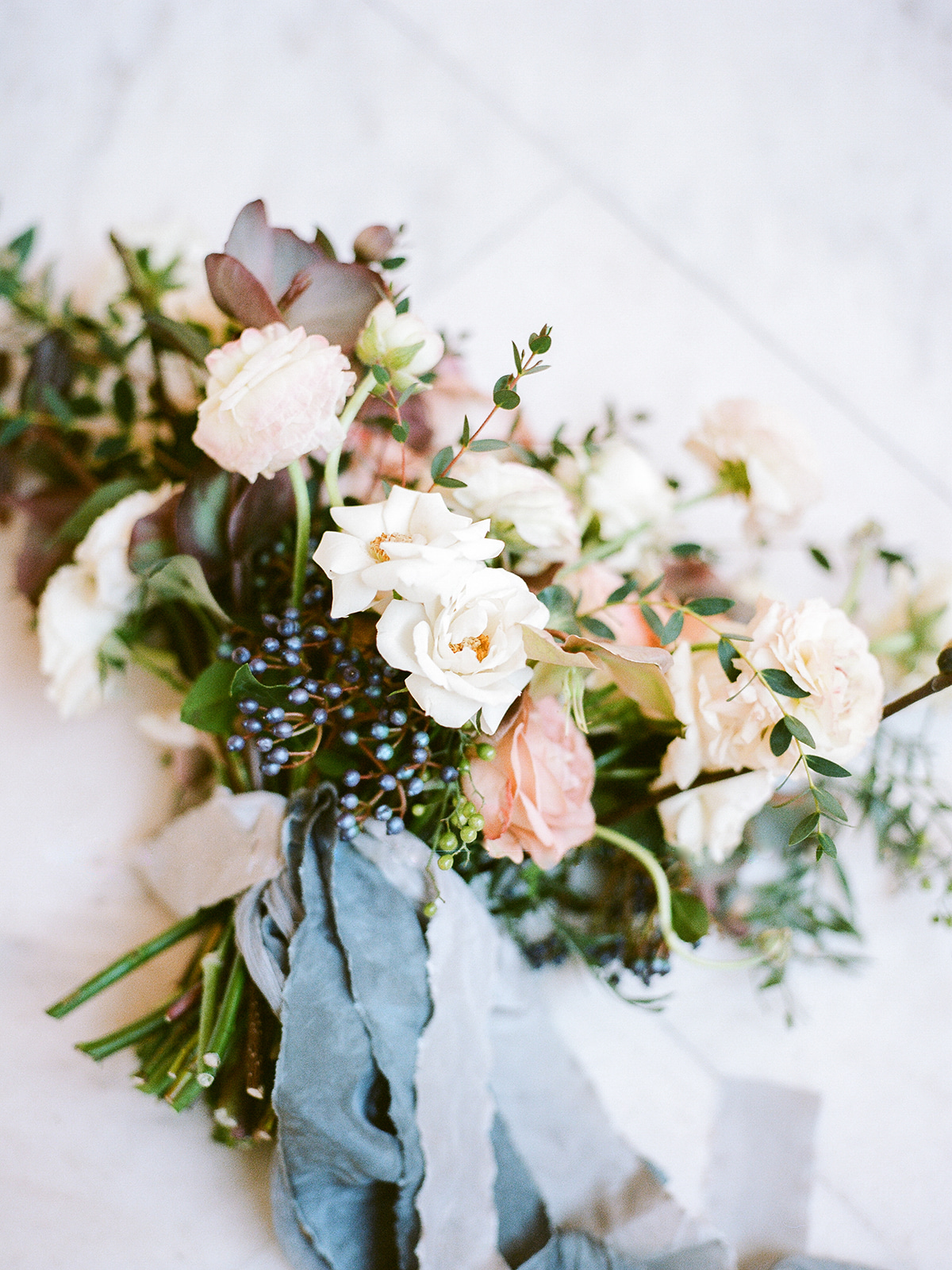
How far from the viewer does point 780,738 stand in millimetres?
578

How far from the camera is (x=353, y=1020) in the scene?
669mm

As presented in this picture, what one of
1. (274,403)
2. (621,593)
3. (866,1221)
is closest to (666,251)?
(621,593)

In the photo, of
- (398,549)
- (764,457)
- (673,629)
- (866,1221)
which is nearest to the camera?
(398,549)

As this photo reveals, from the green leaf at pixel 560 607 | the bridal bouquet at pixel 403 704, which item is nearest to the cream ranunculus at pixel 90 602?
the bridal bouquet at pixel 403 704

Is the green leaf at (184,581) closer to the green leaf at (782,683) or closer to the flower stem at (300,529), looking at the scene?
the flower stem at (300,529)

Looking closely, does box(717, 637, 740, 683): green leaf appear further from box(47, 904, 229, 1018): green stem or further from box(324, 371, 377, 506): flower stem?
box(47, 904, 229, 1018): green stem

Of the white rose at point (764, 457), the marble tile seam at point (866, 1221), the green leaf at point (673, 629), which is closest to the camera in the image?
the green leaf at point (673, 629)

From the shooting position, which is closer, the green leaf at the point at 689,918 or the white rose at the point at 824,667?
the white rose at the point at 824,667

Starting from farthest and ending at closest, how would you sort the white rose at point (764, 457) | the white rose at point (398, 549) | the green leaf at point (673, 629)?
the white rose at point (764, 457) → the green leaf at point (673, 629) → the white rose at point (398, 549)

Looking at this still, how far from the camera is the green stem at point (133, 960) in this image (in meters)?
0.74

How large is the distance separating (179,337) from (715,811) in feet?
1.74

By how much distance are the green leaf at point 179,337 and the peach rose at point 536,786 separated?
37 centimetres

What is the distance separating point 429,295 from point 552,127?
27cm

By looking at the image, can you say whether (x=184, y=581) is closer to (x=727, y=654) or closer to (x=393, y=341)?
(x=393, y=341)
